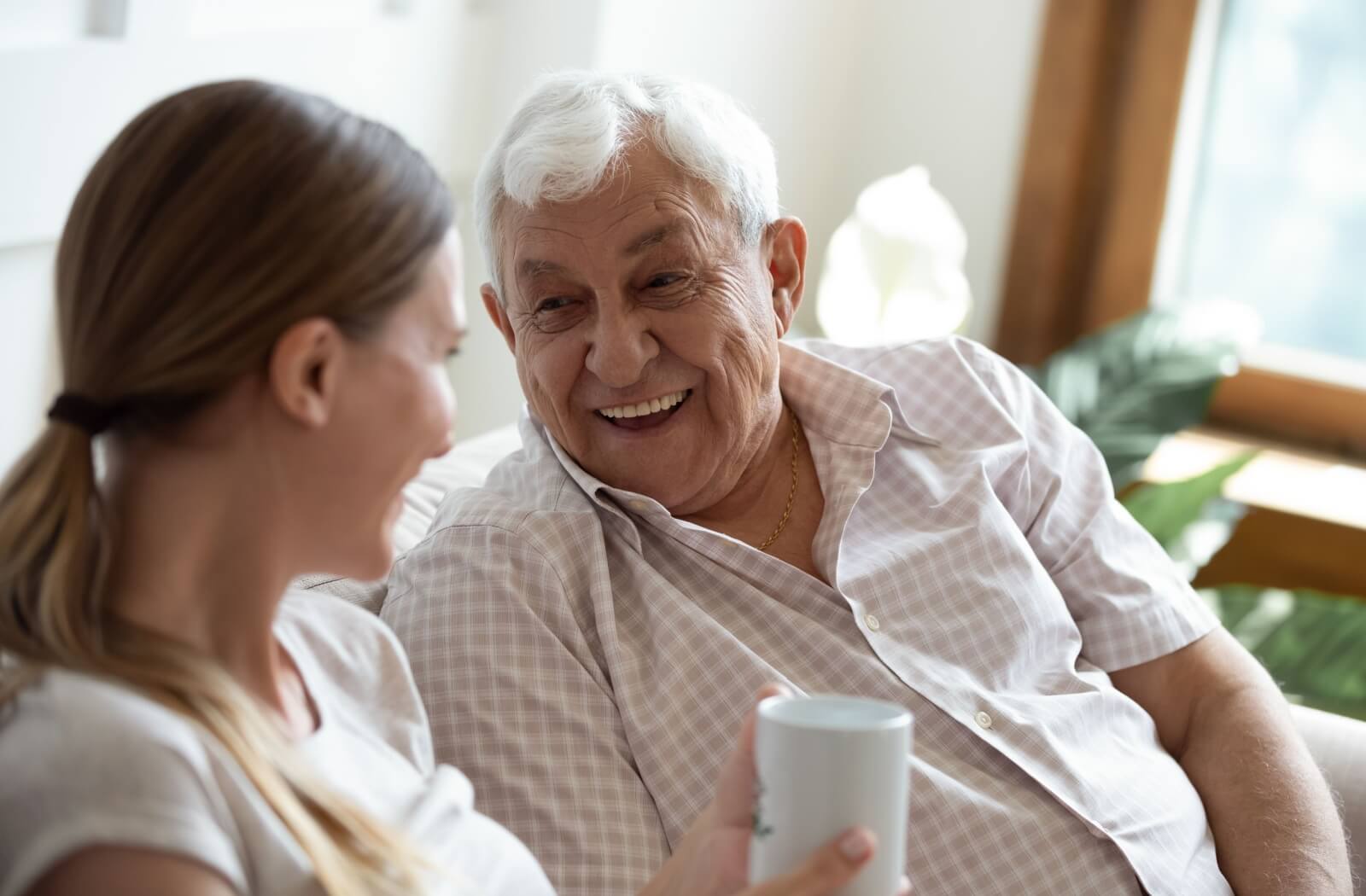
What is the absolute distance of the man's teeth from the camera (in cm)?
161

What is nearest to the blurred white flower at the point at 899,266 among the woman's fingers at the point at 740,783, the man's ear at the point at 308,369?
the woman's fingers at the point at 740,783

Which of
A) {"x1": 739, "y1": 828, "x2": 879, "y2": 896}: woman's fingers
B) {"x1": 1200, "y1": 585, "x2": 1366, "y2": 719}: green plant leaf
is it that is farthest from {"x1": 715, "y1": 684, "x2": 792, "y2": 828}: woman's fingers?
{"x1": 1200, "y1": 585, "x2": 1366, "y2": 719}: green plant leaf

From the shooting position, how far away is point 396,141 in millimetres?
958

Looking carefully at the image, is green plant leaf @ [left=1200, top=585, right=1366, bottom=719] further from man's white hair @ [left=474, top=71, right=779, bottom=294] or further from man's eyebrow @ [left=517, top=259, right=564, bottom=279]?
man's eyebrow @ [left=517, top=259, right=564, bottom=279]

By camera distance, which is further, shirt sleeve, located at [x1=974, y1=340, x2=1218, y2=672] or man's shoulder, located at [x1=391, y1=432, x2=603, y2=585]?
shirt sleeve, located at [x1=974, y1=340, x2=1218, y2=672]

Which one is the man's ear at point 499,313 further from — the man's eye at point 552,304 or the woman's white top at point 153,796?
the woman's white top at point 153,796

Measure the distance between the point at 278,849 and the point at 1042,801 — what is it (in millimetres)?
→ 856

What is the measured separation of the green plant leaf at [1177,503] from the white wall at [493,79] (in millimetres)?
821

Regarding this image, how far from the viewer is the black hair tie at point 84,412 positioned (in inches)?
34.1

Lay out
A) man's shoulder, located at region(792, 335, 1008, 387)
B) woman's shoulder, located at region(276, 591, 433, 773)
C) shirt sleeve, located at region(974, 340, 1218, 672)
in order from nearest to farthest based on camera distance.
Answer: woman's shoulder, located at region(276, 591, 433, 773), shirt sleeve, located at region(974, 340, 1218, 672), man's shoulder, located at region(792, 335, 1008, 387)

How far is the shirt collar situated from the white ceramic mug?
2.65ft

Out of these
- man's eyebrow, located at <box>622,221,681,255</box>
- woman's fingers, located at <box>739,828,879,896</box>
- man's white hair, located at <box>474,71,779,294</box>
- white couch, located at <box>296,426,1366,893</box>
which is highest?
man's white hair, located at <box>474,71,779,294</box>

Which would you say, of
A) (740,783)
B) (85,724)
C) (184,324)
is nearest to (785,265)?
(740,783)

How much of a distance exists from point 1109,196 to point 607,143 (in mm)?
1987
